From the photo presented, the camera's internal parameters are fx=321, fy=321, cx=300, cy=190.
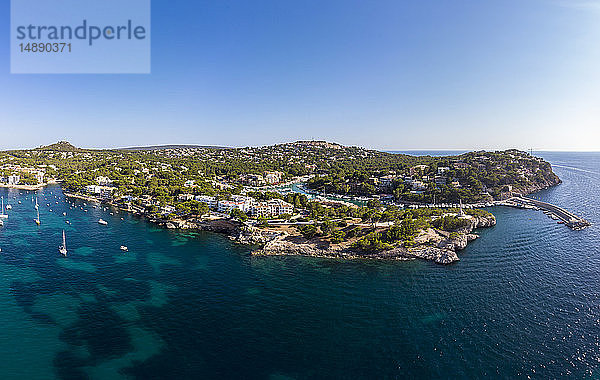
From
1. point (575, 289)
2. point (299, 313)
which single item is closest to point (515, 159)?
point (575, 289)

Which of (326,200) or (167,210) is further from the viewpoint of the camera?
(326,200)

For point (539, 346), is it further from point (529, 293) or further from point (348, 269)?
→ point (348, 269)

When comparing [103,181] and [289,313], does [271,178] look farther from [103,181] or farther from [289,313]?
[289,313]

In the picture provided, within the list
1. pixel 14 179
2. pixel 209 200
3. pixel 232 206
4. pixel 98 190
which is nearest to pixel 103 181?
pixel 98 190

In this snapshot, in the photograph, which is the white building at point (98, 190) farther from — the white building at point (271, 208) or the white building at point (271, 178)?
the white building at point (271, 178)

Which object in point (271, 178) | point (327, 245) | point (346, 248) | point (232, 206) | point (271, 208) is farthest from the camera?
point (271, 178)

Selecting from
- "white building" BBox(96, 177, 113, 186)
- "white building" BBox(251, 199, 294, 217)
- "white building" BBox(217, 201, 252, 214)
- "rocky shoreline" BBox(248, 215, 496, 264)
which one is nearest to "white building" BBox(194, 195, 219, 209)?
"white building" BBox(217, 201, 252, 214)
